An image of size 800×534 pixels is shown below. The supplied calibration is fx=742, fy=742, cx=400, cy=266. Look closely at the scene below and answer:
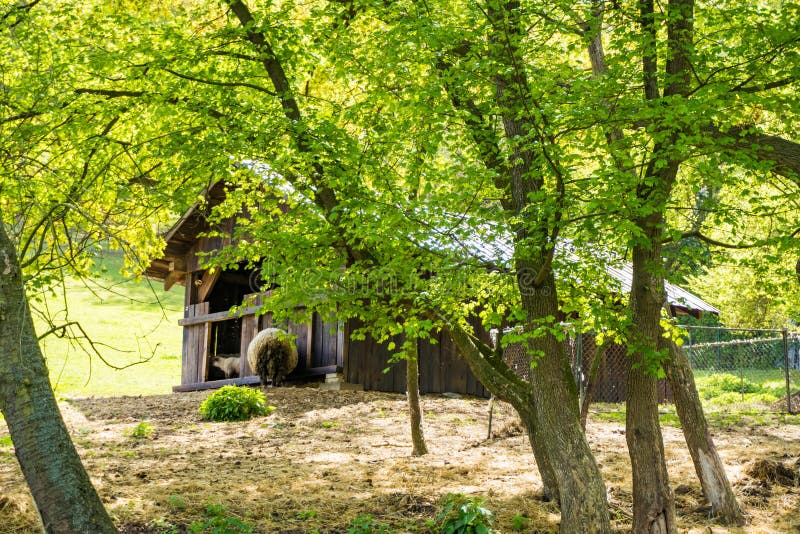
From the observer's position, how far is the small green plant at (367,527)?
693cm

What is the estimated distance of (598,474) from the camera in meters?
6.77

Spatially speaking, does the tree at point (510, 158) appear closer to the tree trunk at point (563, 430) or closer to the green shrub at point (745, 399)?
the tree trunk at point (563, 430)

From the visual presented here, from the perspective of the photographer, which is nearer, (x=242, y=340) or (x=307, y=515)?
(x=307, y=515)

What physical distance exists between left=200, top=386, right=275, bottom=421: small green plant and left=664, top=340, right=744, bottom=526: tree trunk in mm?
6979

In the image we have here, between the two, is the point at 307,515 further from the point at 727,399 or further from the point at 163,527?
the point at 727,399

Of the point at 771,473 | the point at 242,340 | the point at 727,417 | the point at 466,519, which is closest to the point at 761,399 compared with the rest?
the point at 727,417

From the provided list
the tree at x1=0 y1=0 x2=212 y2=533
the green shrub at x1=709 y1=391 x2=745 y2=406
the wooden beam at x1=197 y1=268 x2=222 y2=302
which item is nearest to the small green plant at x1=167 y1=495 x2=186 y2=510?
the tree at x1=0 y1=0 x2=212 y2=533

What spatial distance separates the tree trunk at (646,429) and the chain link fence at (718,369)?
0.33 meters

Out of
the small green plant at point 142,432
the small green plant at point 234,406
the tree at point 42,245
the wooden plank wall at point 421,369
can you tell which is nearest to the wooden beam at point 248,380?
the wooden plank wall at point 421,369

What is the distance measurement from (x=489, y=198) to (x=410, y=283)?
1498 mm

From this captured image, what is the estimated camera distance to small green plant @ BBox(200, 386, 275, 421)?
1216cm

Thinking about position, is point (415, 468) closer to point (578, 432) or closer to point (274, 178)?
point (578, 432)

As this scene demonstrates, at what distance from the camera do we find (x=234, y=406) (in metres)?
12.2

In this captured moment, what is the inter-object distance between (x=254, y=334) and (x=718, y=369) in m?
15.4
